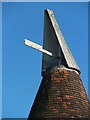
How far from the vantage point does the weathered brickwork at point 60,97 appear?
8.84 metres

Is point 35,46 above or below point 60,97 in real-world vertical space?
above

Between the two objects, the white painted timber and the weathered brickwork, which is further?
the white painted timber

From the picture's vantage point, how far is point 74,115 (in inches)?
343

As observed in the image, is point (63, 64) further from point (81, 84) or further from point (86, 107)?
point (86, 107)

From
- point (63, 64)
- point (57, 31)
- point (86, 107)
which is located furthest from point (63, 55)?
point (86, 107)

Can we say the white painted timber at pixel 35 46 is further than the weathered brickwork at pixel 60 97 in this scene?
Yes

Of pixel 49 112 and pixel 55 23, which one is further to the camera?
pixel 55 23

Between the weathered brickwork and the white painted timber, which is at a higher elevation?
the white painted timber

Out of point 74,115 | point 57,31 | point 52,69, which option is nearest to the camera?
point 74,115

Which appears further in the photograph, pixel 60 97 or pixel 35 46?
pixel 35 46

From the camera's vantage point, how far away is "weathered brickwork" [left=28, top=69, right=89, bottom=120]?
8836mm

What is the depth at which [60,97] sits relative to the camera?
909cm

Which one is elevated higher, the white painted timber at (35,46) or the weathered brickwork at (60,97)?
the white painted timber at (35,46)

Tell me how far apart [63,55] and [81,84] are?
0.90 metres
